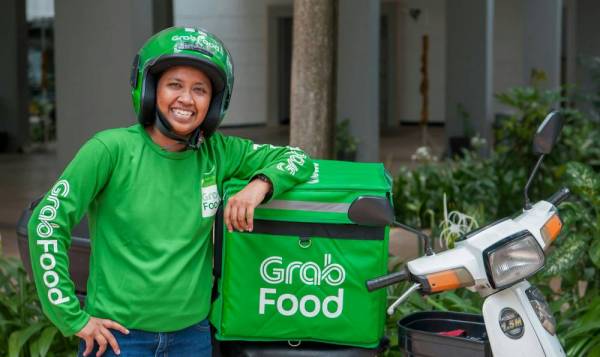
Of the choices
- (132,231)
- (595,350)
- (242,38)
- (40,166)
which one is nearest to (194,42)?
(132,231)

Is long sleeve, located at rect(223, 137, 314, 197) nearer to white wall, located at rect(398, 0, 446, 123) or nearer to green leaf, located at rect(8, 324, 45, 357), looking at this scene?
green leaf, located at rect(8, 324, 45, 357)

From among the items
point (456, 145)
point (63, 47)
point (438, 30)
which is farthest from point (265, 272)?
point (438, 30)

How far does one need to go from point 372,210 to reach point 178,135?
511 millimetres

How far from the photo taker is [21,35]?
18812mm

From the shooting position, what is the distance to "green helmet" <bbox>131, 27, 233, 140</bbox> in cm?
248

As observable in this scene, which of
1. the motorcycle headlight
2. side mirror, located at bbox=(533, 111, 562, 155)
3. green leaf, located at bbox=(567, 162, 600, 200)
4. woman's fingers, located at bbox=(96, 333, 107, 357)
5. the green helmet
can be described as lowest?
woman's fingers, located at bbox=(96, 333, 107, 357)

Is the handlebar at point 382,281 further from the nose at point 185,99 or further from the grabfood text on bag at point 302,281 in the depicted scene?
the nose at point 185,99

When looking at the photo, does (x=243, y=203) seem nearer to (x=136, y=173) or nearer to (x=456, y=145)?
(x=136, y=173)

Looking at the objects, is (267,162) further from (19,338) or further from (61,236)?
(19,338)

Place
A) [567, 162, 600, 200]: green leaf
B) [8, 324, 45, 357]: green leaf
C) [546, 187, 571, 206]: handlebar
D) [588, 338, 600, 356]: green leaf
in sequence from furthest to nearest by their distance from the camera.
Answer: [567, 162, 600, 200]: green leaf < [8, 324, 45, 357]: green leaf < [588, 338, 600, 356]: green leaf < [546, 187, 571, 206]: handlebar

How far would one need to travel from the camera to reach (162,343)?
2.56m

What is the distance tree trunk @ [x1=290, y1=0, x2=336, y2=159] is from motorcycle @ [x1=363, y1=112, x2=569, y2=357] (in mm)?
2437

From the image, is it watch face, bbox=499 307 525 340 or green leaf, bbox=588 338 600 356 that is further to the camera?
green leaf, bbox=588 338 600 356

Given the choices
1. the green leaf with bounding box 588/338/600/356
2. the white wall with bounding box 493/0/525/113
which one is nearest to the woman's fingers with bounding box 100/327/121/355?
the green leaf with bounding box 588/338/600/356
